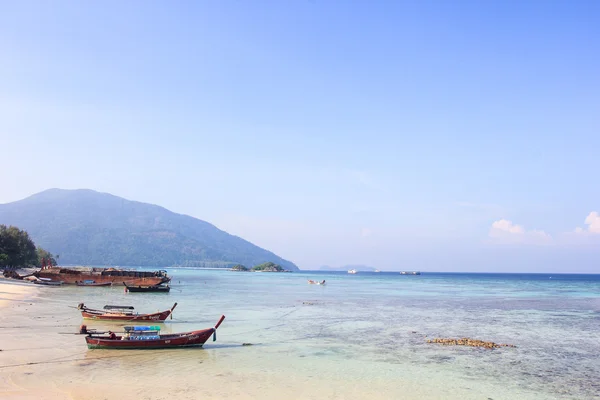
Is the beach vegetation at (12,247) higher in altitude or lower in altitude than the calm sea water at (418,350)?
higher

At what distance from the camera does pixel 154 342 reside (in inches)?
938

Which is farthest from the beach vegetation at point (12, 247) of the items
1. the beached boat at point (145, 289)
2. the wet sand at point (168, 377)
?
Result: the wet sand at point (168, 377)

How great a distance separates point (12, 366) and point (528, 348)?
28.0m

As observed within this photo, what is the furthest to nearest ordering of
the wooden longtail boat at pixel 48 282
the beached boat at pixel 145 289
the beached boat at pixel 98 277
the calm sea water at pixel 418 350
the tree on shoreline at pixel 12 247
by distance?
the tree on shoreline at pixel 12 247 < the beached boat at pixel 98 277 < the wooden longtail boat at pixel 48 282 < the beached boat at pixel 145 289 < the calm sea water at pixel 418 350

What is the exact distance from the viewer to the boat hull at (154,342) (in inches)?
915

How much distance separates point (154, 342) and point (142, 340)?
2.08 feet

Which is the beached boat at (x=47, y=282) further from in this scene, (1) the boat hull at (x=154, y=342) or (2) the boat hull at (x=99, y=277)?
(1) the boat hull at (x=154, y=342)

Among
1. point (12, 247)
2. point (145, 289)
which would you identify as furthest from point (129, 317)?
point (12, 247)

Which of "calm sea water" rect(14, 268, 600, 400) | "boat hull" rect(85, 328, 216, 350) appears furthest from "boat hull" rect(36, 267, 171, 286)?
"boat hull" rect(85, 328, 216, 350)

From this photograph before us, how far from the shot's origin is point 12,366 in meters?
19.1

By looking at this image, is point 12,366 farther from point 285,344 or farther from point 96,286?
point 96,286

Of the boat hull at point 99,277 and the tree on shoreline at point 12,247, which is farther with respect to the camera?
the tree on shoreline at point 12,247

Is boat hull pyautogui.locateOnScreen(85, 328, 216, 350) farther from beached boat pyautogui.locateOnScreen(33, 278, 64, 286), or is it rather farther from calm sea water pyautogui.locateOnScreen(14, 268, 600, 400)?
beached boat pyautogui.locateOnScreen(33, 278, 64, 286)

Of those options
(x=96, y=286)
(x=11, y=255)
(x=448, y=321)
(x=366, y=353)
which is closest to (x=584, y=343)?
(x=448, y=321)
